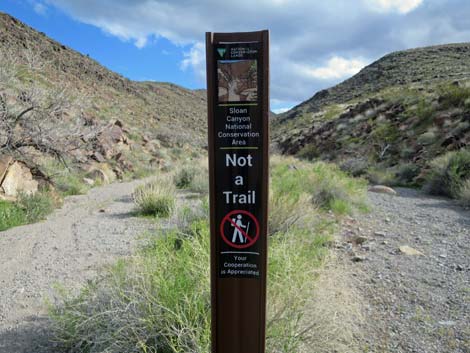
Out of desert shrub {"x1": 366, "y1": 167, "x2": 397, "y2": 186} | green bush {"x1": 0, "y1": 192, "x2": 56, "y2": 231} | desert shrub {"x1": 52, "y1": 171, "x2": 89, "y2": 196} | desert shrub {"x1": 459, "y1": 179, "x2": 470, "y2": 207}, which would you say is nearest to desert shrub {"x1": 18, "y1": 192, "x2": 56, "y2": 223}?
green bush {"x1": 0, "y1": 192, "x2": 56, "y2": 231}

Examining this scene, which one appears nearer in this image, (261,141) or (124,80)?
(261,141)

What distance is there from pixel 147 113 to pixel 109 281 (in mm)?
36278

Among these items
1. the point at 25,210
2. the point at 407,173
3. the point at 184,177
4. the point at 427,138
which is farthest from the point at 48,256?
the point at 427,138

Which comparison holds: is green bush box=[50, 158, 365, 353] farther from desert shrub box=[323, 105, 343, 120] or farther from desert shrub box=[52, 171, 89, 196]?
desert shrub box=[323, 105, 343, 120]

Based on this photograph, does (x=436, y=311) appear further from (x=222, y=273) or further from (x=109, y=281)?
(x=109, y=281)

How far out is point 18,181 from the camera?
809 cm

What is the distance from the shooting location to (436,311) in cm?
357

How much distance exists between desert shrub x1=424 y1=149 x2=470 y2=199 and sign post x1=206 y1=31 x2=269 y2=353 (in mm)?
9183

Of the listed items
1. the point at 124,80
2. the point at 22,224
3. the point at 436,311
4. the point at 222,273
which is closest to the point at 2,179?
the point at 22,224

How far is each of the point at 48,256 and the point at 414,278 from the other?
4.64 meters

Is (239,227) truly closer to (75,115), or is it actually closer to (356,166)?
(75,115)

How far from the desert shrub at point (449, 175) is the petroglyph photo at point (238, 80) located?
30.5 feet

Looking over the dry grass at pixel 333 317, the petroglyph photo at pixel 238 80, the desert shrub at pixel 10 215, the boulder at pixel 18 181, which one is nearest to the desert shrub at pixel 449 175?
the dry grass at pixel 333 317

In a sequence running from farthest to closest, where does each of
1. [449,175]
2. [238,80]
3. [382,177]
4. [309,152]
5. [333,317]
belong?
[309,152] < [382,177] < [449,175] < [333,317] < [238,80]
